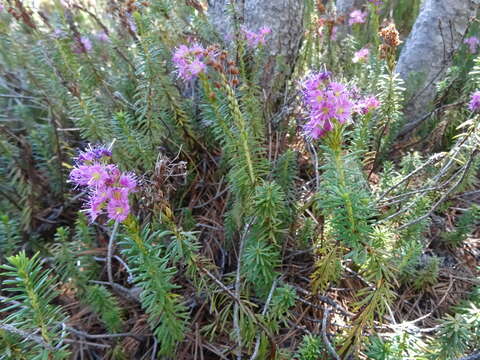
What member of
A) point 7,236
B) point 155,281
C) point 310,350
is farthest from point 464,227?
point 7,236

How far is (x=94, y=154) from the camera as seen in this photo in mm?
1239

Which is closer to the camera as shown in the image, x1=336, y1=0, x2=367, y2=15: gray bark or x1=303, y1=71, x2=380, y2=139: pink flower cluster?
x1=303, y1=71, x2=380, y2=139: pink flower cluster

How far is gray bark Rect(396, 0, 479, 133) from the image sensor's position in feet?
8.63

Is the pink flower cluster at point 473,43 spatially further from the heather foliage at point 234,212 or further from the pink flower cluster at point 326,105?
the pink flower cluster at point 326,105

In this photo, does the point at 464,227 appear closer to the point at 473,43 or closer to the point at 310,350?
the point at 310,350

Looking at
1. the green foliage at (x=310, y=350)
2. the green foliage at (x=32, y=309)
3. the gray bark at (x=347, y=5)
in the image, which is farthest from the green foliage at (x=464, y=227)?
the gray bark at (x=347, y=5)

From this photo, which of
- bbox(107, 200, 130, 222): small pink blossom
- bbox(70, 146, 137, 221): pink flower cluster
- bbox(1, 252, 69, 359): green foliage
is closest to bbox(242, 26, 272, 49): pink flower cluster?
bbox(70, 146, 137, 221): pink flower cluster

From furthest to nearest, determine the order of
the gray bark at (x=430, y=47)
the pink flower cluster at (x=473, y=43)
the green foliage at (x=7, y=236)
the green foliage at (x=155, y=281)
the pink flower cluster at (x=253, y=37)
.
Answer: the pink flower cluster at (x=473, y=43)
the gray bark at (x=430, y=47)
the pink flower cluster at (x=253, y=37)
the green foliage at (x=7, y=236)
the green foliage at (x=155, y=281)

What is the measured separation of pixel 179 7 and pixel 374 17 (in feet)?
5.23

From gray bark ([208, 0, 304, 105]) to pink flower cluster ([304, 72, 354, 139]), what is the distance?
4.24ft

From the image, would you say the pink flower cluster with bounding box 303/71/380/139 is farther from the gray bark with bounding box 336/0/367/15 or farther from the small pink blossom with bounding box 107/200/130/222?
the gray bark with bounding box 336/0/367/15

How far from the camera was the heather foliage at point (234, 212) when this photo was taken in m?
1.34

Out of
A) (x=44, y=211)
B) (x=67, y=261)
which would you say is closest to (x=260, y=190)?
(x=67, y=261)

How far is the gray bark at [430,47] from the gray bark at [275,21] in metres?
0.90
